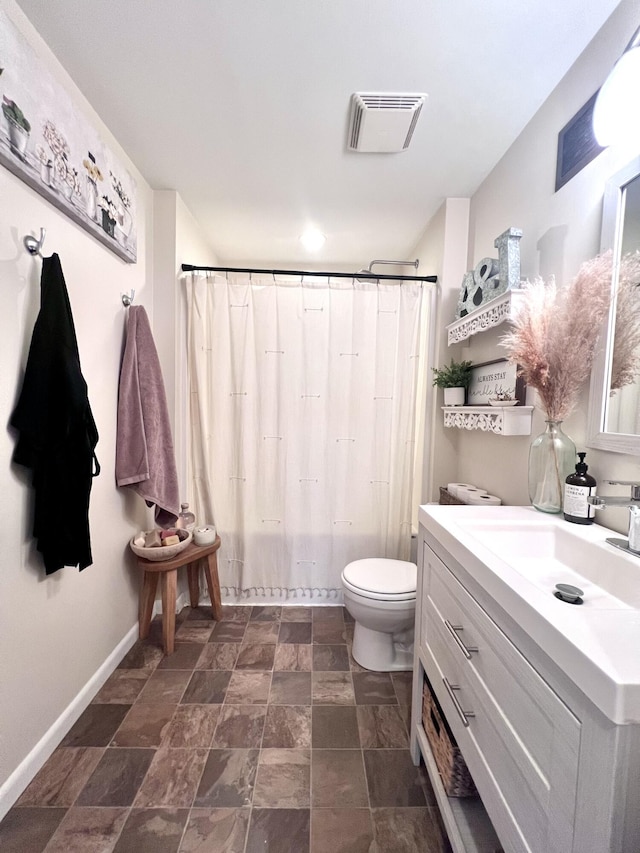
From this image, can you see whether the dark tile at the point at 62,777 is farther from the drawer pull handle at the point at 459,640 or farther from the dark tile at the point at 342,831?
the drawer pull handle at the point at 459,640

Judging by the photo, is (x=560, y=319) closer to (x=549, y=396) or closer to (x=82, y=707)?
(x=549, y=396)

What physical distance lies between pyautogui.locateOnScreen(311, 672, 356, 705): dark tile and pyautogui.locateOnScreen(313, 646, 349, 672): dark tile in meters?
0.03

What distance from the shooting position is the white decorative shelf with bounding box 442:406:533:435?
1.36 m

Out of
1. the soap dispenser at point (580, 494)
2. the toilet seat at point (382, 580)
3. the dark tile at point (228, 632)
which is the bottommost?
the dark tile at point (228, 632)

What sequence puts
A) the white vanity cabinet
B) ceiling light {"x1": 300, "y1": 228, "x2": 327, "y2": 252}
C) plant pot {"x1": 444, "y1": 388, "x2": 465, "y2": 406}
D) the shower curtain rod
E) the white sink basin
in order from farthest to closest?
1. ceiling light {"x1": 300, "y1": 228, "x2": 327, "y2": 252}
2. the shower curtain rod
3. plant pot {"x1": 444, "y1": 388, "x2": 465, "y2": 406}
4. the white sink basin
5. the white vanity cabinet

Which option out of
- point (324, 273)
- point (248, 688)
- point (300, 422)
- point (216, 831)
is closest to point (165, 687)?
point (248, 688)

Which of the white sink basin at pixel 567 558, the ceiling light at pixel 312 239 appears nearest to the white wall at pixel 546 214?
the white sink basin at pixel 567 558

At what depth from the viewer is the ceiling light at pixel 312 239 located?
89.0 inches

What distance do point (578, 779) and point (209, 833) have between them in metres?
1.10

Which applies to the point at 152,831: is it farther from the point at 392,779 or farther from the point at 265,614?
the point at 265,614

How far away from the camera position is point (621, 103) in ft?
2.88

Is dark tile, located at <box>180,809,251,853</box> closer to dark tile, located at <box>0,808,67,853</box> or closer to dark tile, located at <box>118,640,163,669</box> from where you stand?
dark tile, located at <box>0,808,67,853</box>

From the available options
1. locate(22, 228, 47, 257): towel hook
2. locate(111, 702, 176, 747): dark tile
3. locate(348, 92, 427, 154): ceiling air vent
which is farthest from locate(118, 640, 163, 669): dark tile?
locate(348, 92, 427, 154): ceiling air vent

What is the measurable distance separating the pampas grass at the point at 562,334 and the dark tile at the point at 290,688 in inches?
58.3
